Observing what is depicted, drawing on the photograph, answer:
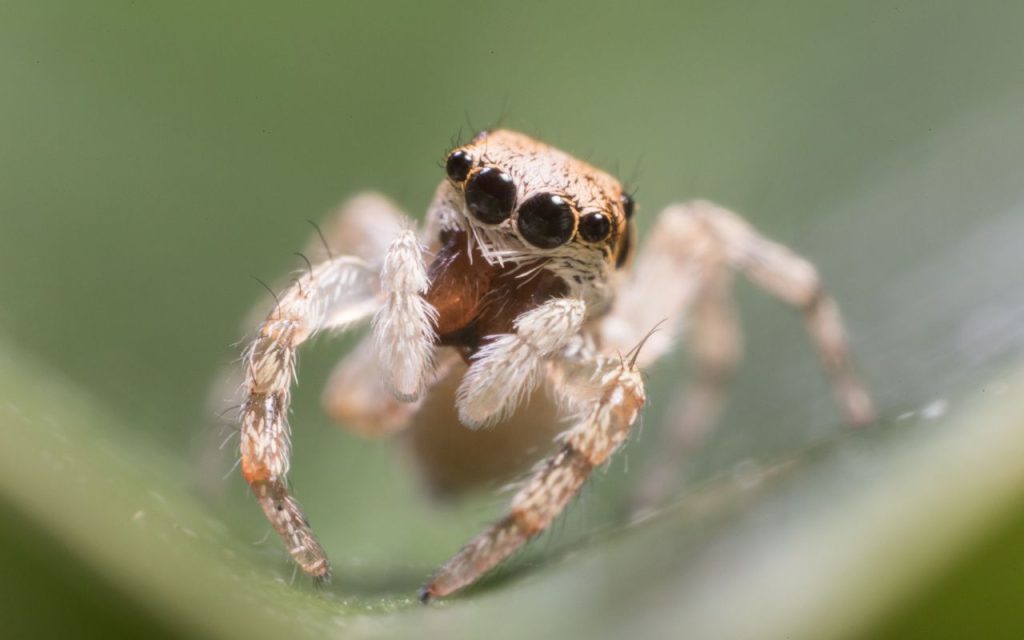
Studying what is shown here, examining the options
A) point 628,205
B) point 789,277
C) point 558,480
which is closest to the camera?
point 558,480

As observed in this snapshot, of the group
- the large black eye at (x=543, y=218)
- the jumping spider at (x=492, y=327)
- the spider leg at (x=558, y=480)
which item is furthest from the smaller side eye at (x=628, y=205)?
the spider leg at (x=558, y=480)

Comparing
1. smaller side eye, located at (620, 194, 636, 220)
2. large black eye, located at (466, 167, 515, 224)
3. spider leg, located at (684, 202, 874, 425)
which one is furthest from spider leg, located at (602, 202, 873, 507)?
large black eye, located at (466, 167, 515, 224)

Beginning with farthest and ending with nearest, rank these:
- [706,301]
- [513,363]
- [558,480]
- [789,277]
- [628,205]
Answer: [706,301]
[789,277]
[628,205]
[513,363]
[558,480]

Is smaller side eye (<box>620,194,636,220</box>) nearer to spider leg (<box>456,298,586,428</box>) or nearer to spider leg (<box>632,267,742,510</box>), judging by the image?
spider leg (<box>456,298,586,428</box>)

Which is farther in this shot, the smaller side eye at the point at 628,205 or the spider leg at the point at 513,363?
the smaller side eye at the point at 628,205

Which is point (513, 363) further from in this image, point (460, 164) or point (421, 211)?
point (421, 211)

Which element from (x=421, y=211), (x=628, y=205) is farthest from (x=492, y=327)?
(x=421, y=211)

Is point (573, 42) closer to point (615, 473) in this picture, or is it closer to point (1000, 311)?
point (615, 473)

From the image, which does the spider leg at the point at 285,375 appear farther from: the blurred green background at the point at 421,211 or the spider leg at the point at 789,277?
the spider leg at the point at 789,277
